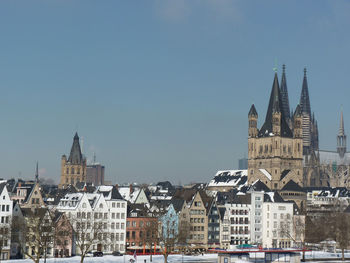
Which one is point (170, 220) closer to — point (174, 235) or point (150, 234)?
point (150, 234)

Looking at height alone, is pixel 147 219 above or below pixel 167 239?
above

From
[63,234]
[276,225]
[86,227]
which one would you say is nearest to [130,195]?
[276,225]

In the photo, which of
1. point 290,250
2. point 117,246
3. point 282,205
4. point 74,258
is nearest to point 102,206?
point 117,246

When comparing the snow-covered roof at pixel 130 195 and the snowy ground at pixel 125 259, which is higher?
the snow-covered roof at pixel 130 195

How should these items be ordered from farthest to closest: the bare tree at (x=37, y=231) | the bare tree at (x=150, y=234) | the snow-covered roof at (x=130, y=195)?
the snow-covered roof at (x=130, y=195) → the bare tree at (x=150, y=234) → the bare tree at (x=37, y=231)

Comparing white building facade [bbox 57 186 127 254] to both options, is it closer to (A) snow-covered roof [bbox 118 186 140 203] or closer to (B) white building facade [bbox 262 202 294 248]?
(A) snow-covered roof [bbox 118 186 140 203]

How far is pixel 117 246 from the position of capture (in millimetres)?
145625

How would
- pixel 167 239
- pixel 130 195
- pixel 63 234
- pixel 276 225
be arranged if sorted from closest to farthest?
1. pixel 167 239
2. pixel 63 234
3. pixel 130 195
4. pixel 276 225

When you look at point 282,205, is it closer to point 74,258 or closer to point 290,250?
point 290,250

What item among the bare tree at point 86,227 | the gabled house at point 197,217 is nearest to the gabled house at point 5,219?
the bare tree at point 86,227

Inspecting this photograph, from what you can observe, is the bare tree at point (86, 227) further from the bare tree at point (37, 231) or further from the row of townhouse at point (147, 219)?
A: the bare tree at point (37, 231)

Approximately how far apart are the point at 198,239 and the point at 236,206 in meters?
17.3

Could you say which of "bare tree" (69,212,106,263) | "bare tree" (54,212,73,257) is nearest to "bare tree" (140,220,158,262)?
"bare tree" (69,212,106,263)

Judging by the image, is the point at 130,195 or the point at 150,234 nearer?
the point at 150,234
